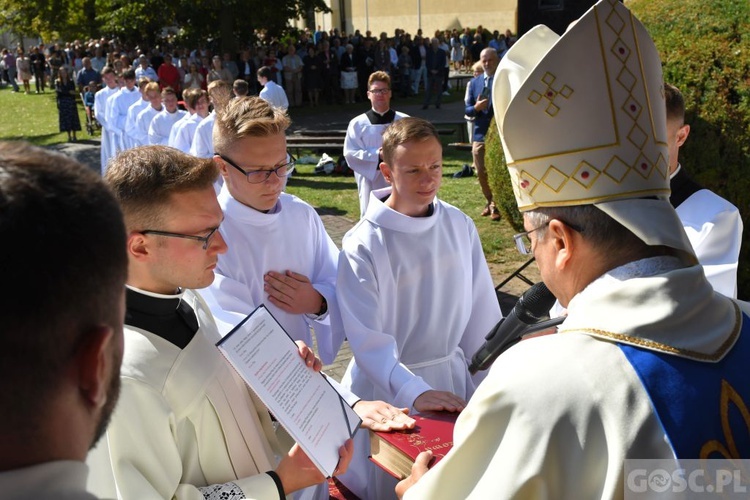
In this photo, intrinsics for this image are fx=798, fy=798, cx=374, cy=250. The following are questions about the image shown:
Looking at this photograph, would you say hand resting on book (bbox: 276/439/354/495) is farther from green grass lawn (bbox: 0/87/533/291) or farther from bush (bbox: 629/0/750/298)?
green grass lawn (bbox: 0/87/533/291)

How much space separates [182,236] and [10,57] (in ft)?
150

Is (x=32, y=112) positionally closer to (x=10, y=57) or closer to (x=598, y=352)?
(x=10, y=57)

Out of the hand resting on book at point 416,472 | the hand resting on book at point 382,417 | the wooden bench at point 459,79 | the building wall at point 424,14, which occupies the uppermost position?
the building wall at point 424,14

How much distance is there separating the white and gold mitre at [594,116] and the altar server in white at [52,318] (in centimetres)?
119

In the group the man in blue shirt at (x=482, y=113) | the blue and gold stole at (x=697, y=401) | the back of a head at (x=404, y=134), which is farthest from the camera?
the man in blue shirt at (x=482, y=113)

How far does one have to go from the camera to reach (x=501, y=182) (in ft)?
29.3

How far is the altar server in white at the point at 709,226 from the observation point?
3.61m

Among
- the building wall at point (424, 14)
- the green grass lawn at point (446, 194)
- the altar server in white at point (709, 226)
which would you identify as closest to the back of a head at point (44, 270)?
the altar server in white at point (709, 226)

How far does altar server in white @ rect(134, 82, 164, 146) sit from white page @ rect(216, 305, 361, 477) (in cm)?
1205

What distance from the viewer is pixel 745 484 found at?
5.49 feet

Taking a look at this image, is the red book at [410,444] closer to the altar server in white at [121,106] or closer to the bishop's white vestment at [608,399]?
the bishop's white vestment at [608,399]

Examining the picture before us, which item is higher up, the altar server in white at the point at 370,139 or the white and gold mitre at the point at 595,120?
the white and gold mitre at the point at 595,120

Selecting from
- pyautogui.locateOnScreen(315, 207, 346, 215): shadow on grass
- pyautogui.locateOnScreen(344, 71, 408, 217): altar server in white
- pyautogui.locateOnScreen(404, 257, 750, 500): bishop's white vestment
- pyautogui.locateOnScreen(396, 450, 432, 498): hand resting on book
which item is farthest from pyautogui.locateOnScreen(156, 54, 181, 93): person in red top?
pyautogui.locateOnScreen(404, 257, 750, 500): bishop's white vestment

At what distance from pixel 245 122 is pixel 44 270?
2.64 m
